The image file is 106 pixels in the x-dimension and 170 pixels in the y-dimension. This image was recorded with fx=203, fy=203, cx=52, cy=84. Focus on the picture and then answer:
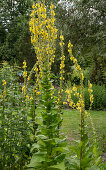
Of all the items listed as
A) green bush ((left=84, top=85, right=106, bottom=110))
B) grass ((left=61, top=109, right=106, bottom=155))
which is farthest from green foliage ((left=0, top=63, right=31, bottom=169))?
green bush ((left=84, top=85, right=106, bottom=110))

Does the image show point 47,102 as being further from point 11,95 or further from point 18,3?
point 18,3

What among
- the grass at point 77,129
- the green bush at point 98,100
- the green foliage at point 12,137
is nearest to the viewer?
the green foliage at point 12,137

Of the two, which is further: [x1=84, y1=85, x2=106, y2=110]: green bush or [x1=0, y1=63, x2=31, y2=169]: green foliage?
[x1=84, y1=85, x2=106, y2=110]: green bush

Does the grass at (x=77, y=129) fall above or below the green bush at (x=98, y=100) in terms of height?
below

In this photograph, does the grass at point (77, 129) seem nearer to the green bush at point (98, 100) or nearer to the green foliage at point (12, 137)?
the green bush at point (98, 100)

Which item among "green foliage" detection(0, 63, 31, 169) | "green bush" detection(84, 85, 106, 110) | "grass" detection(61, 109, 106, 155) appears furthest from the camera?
"green bush" detection(84, 85, 106, 110)

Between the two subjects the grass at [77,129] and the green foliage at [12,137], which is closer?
the green foliage at [12,137]

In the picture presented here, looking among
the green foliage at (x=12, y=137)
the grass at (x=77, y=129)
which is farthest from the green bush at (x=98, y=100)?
the green foliage at (x=12, y=137)

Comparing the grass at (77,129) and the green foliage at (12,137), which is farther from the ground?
the green foliage at (12,137)

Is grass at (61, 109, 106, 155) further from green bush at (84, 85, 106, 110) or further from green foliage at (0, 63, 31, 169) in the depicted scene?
green foliage at (0, 63, 31, 169)

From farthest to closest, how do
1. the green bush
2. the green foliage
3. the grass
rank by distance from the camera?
1. the green bush
2. the grass
3. the green foliage

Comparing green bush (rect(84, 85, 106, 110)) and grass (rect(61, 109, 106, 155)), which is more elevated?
green bush (rect(84, 85, 106, 110))

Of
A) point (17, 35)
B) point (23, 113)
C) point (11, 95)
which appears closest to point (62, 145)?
point (23, 113)

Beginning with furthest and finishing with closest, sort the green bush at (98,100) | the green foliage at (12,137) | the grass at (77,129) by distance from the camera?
the green bush at (98,100) → the grass at (77,129) → the green foliage at (12,137)
